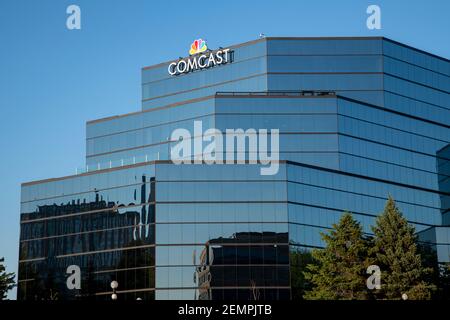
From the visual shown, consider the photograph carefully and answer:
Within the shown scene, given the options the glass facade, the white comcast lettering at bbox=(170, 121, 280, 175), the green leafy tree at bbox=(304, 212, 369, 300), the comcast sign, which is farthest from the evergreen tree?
the comcast sign

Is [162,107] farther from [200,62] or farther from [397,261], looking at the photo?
[397,261]

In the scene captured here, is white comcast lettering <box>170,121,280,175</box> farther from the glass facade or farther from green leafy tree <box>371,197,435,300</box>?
green leafy tree <box>371,197,435,300</box>

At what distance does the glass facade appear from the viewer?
3578 inches

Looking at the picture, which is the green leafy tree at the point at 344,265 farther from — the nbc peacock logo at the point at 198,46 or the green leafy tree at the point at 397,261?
the nbc peacock logo at the point at 198,46

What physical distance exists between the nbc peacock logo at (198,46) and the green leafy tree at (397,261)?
4130 centimetres

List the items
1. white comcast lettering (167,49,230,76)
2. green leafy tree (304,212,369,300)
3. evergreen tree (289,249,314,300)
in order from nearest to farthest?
green leafy tree (304,212,369,300) → evergreen tree (289,249,314,300) → white comcast lettering (167,49,230,76)

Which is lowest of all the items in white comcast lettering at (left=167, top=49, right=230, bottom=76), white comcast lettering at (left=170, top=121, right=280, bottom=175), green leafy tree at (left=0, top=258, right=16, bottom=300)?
green leafy tree at (left=0, top=258, right=16, bottom=300)

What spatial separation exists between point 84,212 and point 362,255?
108ft

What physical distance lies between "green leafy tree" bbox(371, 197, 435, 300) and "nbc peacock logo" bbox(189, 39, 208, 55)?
135 feet

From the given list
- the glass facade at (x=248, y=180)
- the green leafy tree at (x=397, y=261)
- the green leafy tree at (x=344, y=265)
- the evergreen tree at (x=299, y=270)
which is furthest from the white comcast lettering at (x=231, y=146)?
the green leafy tree at (x=344, y=265)

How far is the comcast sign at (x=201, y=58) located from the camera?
11381 centimetres
